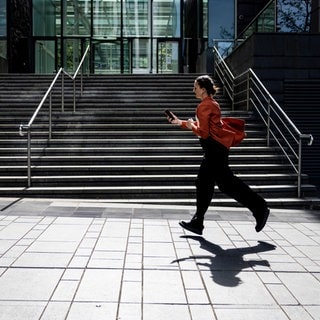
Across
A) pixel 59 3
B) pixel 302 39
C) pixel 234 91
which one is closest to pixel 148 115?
pixel 234 91

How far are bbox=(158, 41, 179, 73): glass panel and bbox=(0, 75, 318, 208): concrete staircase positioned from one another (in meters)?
11.9

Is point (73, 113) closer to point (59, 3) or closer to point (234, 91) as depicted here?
point (234, 91)

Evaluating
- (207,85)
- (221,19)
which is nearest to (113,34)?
(221,19)

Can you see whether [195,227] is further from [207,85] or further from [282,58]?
[282,58]

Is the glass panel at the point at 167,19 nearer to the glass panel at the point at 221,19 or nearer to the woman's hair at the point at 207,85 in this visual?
the glass panel at the point at 221,19

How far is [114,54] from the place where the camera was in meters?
24.8

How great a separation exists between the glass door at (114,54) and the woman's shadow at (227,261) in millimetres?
19707

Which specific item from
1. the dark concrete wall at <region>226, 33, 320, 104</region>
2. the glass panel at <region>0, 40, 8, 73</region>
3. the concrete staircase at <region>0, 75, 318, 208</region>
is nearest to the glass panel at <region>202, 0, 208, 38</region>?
the glass panel at <region>0, 40, 8, 73</region>

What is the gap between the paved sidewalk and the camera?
3568 mm

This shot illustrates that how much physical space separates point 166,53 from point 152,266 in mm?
A: 21265

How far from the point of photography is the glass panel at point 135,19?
976 inches

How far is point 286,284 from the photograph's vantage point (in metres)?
4.16

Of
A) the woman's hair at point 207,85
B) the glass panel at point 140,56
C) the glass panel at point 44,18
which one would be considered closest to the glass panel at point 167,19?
the glass panel at point 140,56

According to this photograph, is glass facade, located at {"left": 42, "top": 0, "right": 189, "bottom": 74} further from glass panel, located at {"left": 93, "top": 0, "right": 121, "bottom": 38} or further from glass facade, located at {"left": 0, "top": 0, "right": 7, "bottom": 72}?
glass facade, located at {"left": 0, "top": 0, "right": 7, "bottom": 72}
